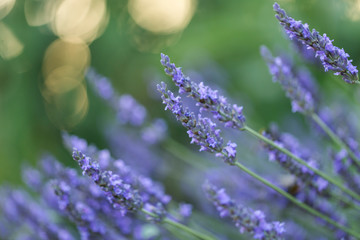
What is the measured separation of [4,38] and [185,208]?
1.28 metres

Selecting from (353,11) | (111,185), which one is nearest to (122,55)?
(353,11)

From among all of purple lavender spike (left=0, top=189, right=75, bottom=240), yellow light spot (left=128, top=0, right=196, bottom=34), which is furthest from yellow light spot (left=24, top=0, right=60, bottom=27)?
purple lavender spike (left=0, top=189, right=75, bottom=240)

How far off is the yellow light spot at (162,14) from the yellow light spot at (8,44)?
0.52 metres

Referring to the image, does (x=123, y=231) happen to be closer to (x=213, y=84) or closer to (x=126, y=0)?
(x=213, y=84)

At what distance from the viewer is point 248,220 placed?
1.94ft

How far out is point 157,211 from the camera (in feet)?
2.05

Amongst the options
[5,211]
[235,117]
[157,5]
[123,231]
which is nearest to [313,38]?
[235,117]

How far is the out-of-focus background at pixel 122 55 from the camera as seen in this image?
53.7 inches

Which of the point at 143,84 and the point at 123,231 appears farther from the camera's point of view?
the point at 143,84

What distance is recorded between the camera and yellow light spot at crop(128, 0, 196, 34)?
185cm

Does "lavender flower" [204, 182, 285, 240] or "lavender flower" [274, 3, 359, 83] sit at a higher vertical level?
"lavender flower" [274, 3, 359, 83]

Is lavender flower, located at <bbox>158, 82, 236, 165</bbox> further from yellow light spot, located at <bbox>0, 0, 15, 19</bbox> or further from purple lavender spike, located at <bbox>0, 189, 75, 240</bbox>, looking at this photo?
yellow light spot, located at <bbox>0, 0, 15, 19</bbox>

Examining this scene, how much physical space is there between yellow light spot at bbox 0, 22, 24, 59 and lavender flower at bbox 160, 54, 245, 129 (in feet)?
4.29

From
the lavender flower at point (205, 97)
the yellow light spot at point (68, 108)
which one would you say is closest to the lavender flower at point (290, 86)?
the lavender flower at point (205, 97)
